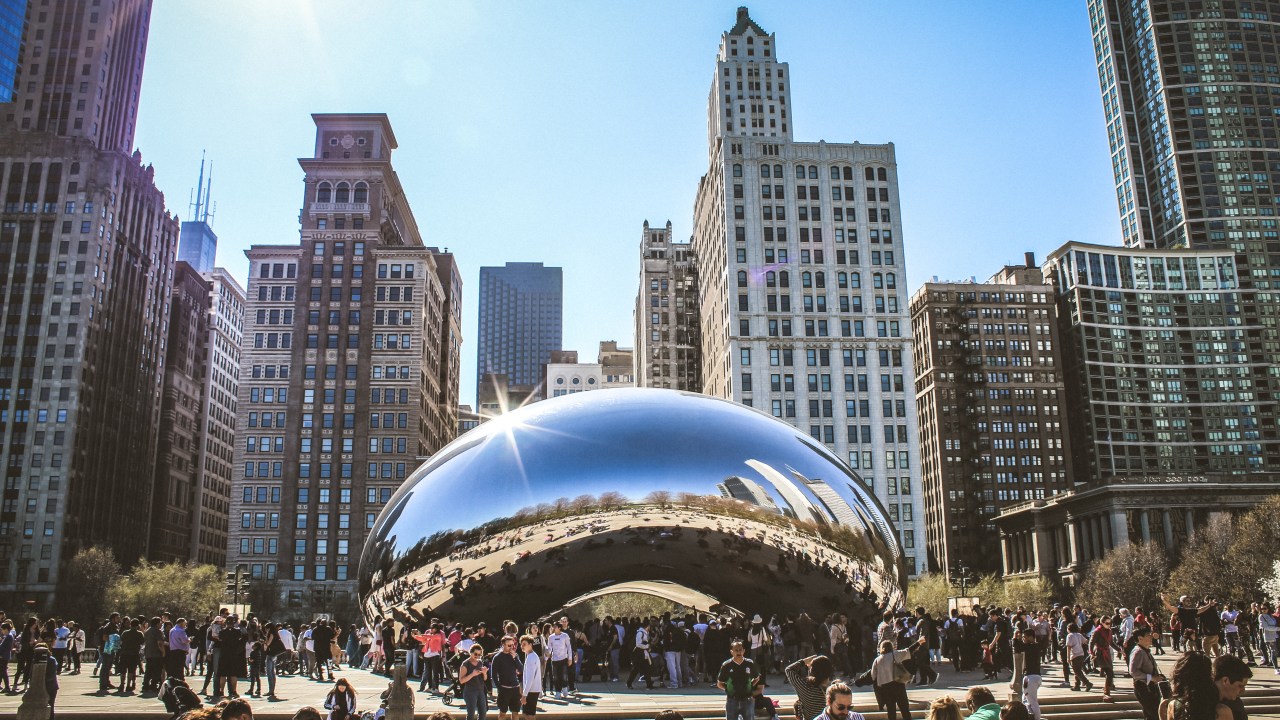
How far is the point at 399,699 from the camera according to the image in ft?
42.2

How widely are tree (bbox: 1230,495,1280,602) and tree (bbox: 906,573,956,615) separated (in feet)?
60.5

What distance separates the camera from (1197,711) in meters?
5.98

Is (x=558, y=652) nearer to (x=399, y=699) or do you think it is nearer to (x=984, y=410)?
(x=399, y=699)

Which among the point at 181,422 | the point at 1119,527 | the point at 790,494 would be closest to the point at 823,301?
the point at 1119,527

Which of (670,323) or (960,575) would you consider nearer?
(960,575)

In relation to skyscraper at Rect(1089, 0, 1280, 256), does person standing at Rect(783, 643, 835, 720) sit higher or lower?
lower

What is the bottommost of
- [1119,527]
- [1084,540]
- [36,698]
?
[36,698]

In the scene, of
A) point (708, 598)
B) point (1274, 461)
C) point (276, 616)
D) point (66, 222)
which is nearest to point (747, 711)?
point (708, 598)

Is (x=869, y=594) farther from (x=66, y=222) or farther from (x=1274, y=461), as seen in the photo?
(x=1274, y=461)

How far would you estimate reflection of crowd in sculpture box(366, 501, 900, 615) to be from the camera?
1661 cm

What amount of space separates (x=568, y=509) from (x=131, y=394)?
358ft

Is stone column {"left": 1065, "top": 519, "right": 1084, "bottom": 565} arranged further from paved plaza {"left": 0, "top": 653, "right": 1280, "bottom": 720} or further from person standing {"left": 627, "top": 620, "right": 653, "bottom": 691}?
person standing {"left": 627, "top": 620, "right": 653, "bottom": 691}

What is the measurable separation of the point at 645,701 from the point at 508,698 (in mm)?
4999

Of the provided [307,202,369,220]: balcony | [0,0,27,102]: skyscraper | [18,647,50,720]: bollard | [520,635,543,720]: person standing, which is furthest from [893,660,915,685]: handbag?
[0,0,27,102]: skyscraper
